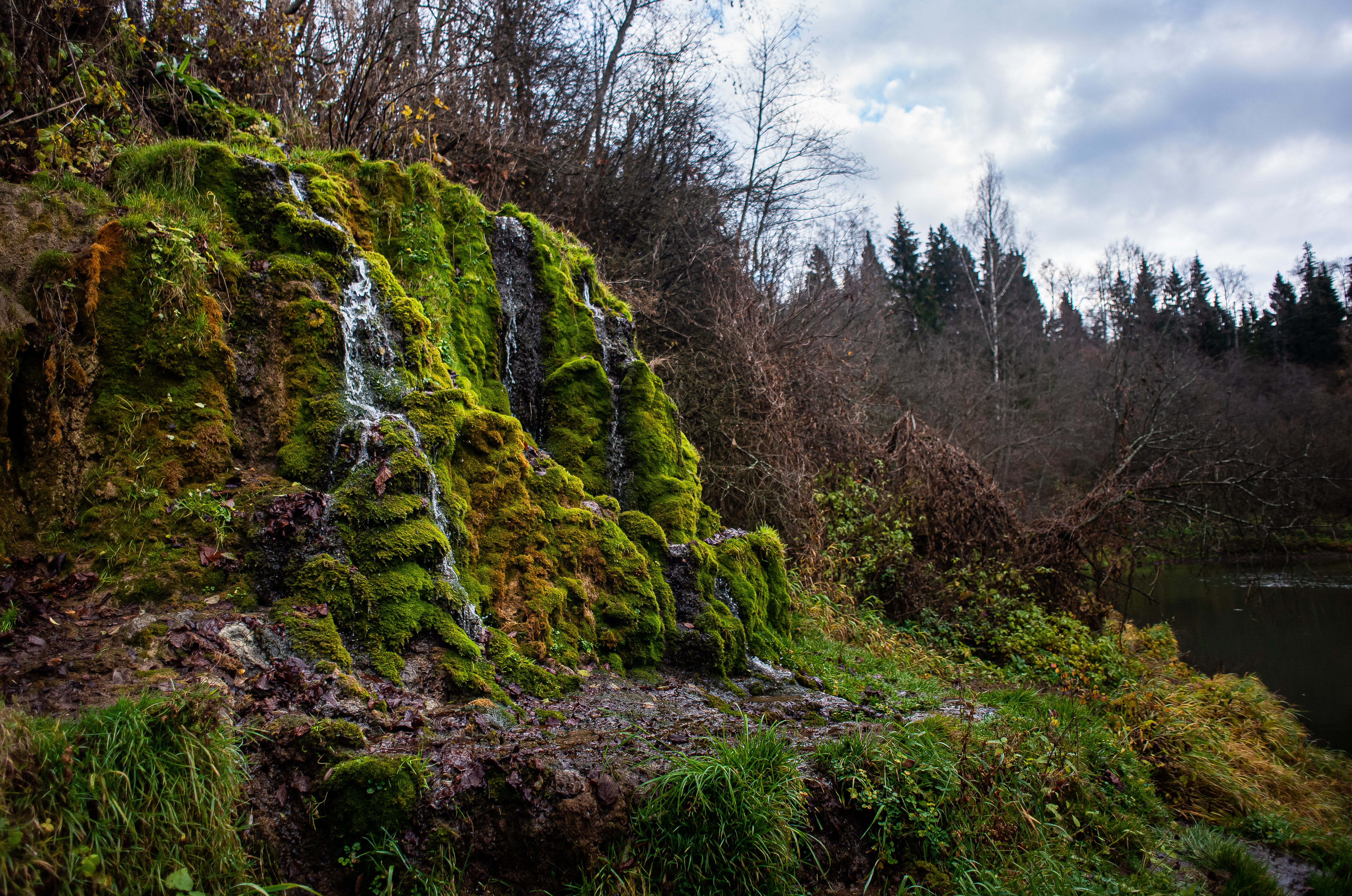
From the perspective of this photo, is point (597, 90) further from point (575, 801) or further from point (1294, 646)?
point (1294, 646)

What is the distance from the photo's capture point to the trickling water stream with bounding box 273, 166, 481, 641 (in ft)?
15.0

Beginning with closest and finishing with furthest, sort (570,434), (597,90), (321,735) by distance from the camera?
(321,735) → (570,434) → (597,90)

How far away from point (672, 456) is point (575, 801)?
500 cm

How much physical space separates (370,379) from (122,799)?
11.7 ft

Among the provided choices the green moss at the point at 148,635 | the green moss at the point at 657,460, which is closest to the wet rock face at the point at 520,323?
the green moss at the point at 657,460

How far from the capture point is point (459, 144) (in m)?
9.82

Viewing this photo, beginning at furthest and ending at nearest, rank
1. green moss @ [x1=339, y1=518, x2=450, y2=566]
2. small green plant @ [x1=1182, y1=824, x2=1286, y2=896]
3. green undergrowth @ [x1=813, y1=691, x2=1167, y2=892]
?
green moss @ [x1=339, y1=518, x2=450, y2=566], small green plant @ [x1=1182, y1=824, x2=1286, y2=896], green undergrowth @ [x1=813, y1=691, x2=1167, y2=892]

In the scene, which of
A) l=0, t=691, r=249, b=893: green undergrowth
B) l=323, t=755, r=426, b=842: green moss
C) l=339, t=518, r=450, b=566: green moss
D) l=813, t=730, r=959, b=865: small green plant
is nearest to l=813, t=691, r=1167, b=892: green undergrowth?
l=813, t=730, r=959, b=865: small green plant

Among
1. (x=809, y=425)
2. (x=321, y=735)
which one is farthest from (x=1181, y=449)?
(x=321, y=735)

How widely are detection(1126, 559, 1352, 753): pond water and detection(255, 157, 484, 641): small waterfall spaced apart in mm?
9996

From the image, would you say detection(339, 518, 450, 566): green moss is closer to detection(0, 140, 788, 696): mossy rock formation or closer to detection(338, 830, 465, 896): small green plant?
detection(0, 140, 788, 696): mossy rock formation

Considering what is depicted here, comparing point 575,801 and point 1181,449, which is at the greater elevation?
point 1181,449

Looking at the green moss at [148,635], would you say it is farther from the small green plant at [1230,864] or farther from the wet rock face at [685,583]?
the small green plant at [1230,864]

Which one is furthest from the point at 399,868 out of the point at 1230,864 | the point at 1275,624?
the point at 1275,624
